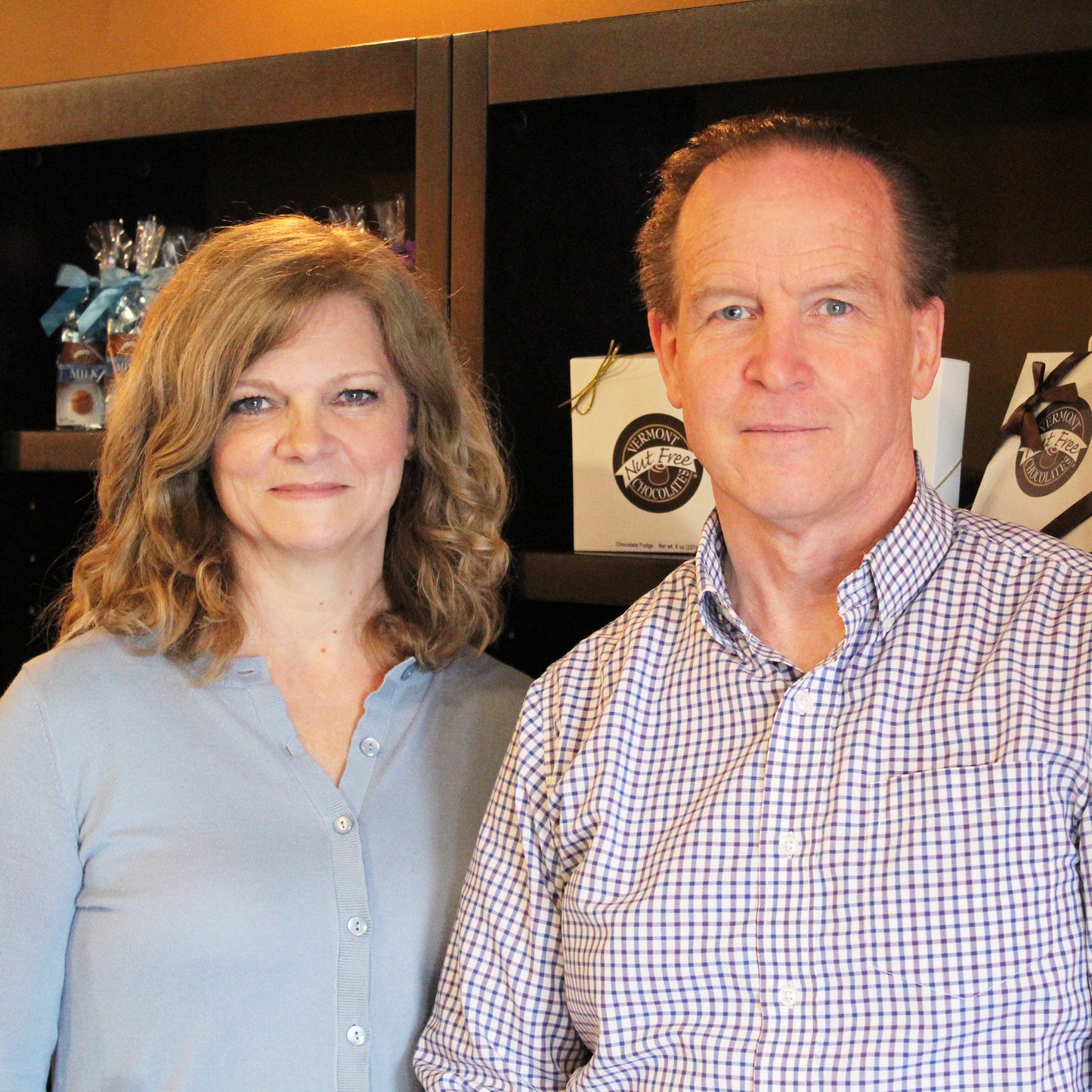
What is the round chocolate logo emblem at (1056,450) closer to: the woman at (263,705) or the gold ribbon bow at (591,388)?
the gold ribbon bow at (591,388)

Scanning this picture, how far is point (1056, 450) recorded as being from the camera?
1.65 metres

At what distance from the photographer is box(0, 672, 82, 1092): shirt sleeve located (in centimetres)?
159

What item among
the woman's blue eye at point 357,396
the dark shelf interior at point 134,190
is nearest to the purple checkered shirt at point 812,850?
the woman's blue eye at point 357,396

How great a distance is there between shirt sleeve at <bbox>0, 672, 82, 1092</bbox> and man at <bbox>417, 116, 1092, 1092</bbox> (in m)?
0.44

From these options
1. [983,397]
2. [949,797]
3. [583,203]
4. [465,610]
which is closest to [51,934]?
[465,610]

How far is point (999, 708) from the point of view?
1283 mm

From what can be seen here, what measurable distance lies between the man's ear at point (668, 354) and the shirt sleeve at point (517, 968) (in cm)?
39

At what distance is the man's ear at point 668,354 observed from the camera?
60.7 inches

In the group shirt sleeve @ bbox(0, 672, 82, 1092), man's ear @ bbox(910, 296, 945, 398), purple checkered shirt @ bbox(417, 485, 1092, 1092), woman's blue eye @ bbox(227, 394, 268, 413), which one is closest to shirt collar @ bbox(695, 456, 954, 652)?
purple checkered shirt @ bbox(417, 485, 1092, 1092)

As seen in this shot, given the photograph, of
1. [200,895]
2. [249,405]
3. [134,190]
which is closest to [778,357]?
[249,405]

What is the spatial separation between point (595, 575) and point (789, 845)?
24.8 inches

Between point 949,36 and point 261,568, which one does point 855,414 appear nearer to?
point 949,36

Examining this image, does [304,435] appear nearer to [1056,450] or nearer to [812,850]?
[812,850]

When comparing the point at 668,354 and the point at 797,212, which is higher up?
the point at 797,212
